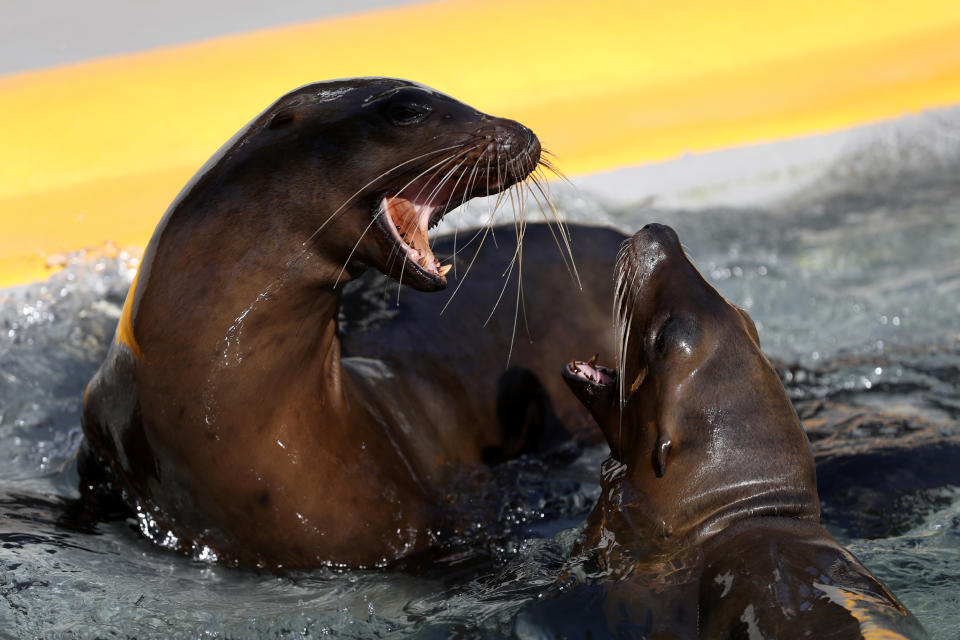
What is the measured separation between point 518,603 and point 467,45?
5851 millimetres

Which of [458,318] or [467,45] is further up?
[467,45]

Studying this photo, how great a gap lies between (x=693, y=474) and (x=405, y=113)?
1200mm

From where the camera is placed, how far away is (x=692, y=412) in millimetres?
3326

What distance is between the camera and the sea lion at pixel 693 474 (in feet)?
9.57

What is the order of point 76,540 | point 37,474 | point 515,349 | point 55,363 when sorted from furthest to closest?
point 55,363
point 515,349
point 37,474
point 76,540

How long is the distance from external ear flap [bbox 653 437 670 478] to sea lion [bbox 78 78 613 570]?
0.71 metres

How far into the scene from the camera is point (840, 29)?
350 inches

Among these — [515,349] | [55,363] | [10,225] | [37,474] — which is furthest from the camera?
[10,225]

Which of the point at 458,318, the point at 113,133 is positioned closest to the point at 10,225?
the point at 113,133

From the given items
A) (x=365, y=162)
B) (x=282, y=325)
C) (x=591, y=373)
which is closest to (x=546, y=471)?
(x=591, y=373)

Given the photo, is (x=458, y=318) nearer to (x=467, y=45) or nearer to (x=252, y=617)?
(x=252, y=617)

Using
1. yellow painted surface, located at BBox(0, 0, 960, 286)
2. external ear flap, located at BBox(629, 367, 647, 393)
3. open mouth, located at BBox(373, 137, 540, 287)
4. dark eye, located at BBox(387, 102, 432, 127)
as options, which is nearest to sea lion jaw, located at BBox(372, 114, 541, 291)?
open mouth, located at BBox(373, 137, 540, 287)

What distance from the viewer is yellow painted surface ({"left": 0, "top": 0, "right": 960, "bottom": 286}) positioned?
22.8 ft

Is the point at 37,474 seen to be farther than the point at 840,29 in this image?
No
